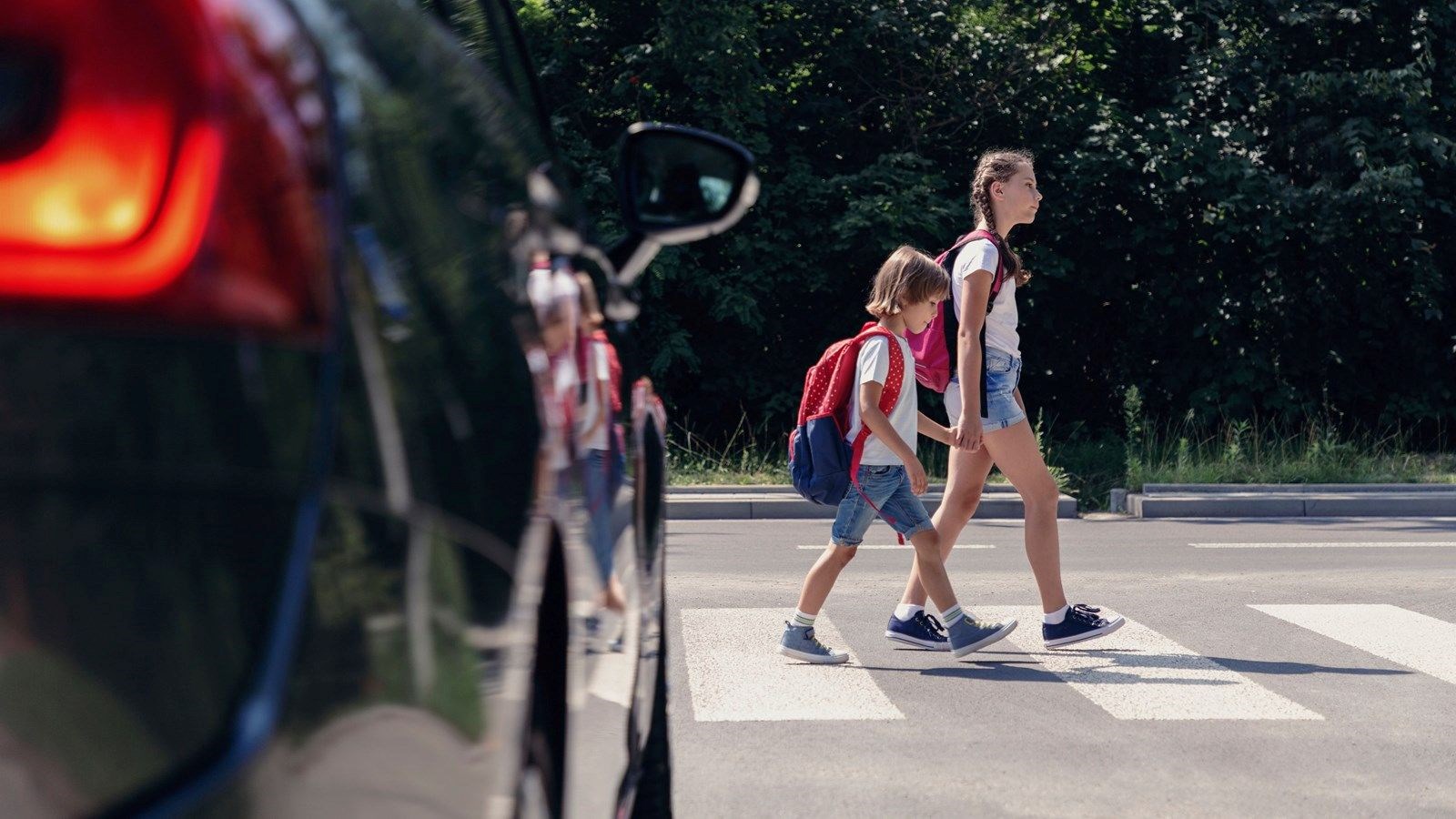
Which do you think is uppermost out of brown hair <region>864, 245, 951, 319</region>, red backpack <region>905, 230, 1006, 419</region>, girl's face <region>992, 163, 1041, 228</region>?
girl's face <region>992, 163, 1041, 228</region>

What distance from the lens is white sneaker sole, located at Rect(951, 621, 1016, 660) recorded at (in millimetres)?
6398

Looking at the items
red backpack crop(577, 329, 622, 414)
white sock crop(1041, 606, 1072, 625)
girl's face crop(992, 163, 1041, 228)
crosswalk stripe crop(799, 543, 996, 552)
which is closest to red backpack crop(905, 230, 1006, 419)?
girl's face crop(992, 163, 1041, 228)

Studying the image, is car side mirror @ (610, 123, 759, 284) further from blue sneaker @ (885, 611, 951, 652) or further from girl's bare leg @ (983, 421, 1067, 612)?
blue sneaker @ (885, 611, 951, 652)

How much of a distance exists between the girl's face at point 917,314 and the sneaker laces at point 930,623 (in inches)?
43.5

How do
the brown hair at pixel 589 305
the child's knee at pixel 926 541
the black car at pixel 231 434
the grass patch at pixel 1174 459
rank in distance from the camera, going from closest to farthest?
the black car at pixel 231 434 < the brown hair at pixel 589 305 < the child's knee at pixel 926 541 < the grass patch at pixel 1174 459

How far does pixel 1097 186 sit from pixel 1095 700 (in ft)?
46.7

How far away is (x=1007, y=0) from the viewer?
20.1m

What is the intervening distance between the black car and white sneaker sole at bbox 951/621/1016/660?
520cm

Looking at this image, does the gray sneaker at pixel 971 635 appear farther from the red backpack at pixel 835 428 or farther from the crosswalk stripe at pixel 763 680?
the red backpack at pixel 835 428

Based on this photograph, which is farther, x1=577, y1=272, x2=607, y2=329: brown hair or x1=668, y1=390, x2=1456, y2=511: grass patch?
x1=668, y1=390, x2=1456, y2=511: grass patch

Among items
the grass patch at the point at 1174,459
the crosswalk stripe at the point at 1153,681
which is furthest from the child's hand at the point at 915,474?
the grass patch at the point at 1174,459

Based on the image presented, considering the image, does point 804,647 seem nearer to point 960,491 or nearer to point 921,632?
point 921,632

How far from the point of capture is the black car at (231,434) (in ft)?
3.01

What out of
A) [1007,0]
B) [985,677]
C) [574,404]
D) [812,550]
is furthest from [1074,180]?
[574,404]
